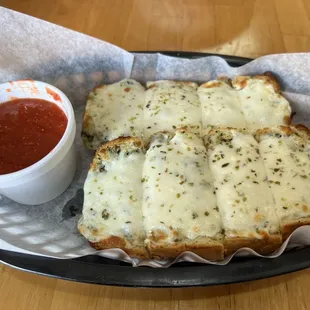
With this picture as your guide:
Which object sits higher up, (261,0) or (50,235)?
(261,0)

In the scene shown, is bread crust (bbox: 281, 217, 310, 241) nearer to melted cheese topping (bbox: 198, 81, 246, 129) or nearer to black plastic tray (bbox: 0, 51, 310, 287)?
black plastic tray (bbox: 0, 51, 310, 287)

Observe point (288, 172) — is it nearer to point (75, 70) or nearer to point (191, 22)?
point (75, 70)

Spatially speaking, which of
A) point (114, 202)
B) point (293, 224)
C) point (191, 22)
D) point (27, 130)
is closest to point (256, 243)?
point (293, 224)

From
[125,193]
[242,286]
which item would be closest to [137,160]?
[125,193]

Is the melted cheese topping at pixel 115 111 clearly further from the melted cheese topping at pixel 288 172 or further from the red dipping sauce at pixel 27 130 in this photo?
the melted cheese topping at pixel 288 172

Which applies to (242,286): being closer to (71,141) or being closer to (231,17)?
(71,141)
